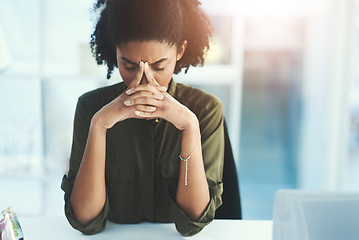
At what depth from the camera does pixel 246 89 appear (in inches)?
72.5

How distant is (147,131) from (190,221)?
0.33m

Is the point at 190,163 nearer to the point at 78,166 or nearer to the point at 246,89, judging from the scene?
the point at 78,166

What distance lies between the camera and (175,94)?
51.6 inches

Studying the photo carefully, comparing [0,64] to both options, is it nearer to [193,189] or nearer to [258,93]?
[193,189]

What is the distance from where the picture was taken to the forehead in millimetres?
1248

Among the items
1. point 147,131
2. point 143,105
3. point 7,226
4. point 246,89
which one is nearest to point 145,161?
point 147,131

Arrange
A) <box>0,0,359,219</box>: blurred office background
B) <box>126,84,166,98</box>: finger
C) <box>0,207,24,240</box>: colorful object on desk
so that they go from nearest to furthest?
<box>0,207,24,240</box>: colorful object on desk, <box>126,84,166,98</box>: finger, <box>0,0,359,219</box>: blurred office background

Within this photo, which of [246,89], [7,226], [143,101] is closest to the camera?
[7,226]

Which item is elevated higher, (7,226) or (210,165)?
(210,165)

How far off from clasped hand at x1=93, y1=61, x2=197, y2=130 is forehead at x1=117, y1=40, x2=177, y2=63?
0.08ft

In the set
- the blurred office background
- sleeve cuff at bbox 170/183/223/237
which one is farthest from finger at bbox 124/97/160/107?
sleeve cuff at bbox 170/183/223/237

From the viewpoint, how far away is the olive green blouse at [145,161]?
1.30 metres

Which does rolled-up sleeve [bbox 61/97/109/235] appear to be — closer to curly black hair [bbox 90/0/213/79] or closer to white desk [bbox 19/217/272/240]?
white desk [bbox 19/217/272/240]

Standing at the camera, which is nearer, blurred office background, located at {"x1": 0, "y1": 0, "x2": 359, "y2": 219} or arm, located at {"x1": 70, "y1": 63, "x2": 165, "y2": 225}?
arm, located at {"x1": 70, "y1": 63, "x2": 165, "y2": 225}
